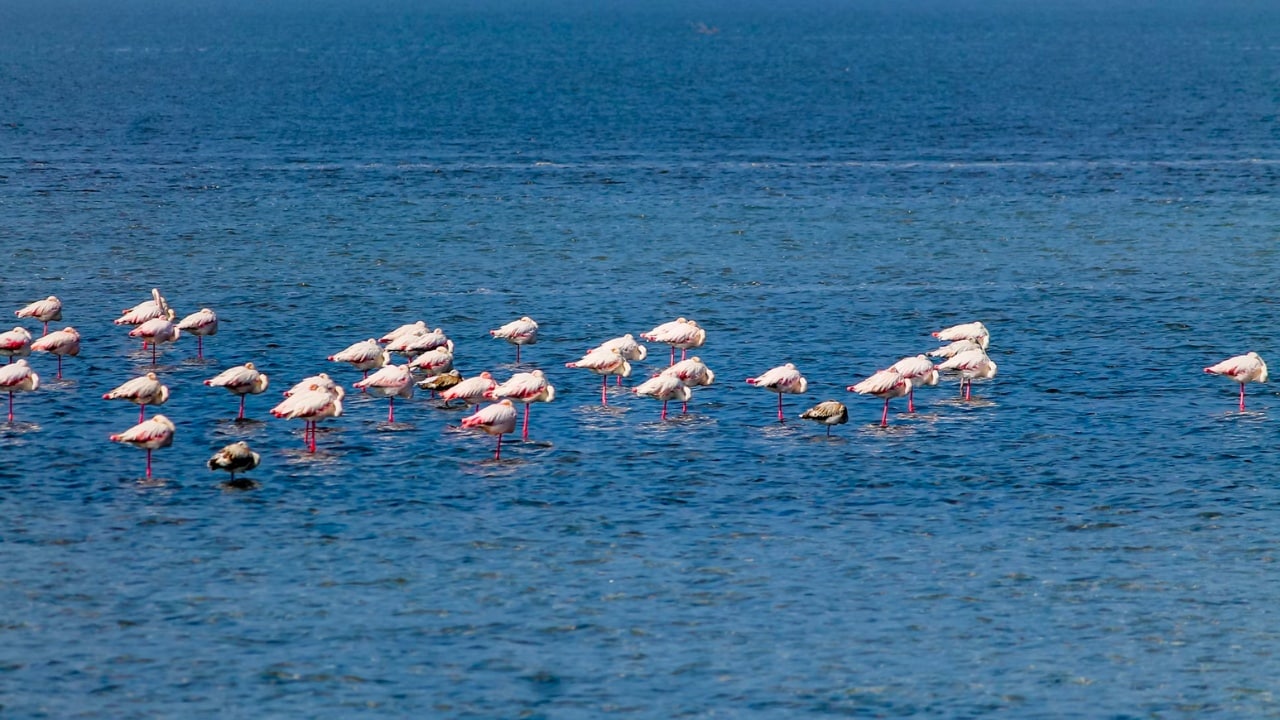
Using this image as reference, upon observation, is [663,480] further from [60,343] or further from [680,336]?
[60,343]

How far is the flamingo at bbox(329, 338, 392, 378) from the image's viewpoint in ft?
164

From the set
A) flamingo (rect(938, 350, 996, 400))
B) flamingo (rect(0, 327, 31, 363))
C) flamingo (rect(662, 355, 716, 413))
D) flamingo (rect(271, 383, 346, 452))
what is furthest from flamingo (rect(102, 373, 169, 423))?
flamingo (rect(938, 350, 996, 400))

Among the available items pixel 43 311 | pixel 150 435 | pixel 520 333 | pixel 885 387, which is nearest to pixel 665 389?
pixel 885 387

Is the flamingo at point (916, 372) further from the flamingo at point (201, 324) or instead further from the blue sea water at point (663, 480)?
the flamingo at point (201, 324)

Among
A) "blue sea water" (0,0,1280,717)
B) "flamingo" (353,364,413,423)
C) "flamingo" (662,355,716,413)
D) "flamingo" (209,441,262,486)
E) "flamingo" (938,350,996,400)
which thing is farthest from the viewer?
"flamingo" (938,350,996,400)

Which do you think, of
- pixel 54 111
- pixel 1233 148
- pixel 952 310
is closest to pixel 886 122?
pixel 1233 148

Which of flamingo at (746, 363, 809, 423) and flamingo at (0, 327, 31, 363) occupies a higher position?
flamingo at (0, 327, 31, 363)

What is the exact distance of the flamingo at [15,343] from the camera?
5041 centimetres

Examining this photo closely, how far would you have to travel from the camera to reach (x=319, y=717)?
1196 inches

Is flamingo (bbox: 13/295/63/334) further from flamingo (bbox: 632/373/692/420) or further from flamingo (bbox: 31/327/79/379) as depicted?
flamingo (bbox: 632/373/692/420)

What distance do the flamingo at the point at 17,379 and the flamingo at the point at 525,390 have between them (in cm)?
1155

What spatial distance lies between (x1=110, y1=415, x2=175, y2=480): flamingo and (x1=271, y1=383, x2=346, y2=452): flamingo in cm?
290

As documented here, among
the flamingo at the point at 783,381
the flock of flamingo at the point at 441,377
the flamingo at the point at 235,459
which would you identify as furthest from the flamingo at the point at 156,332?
the flamingo at the point at 783,381

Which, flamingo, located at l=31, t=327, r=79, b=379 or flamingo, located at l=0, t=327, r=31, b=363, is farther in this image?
flamingo, located at l=31, t=327, r=79, b=379
